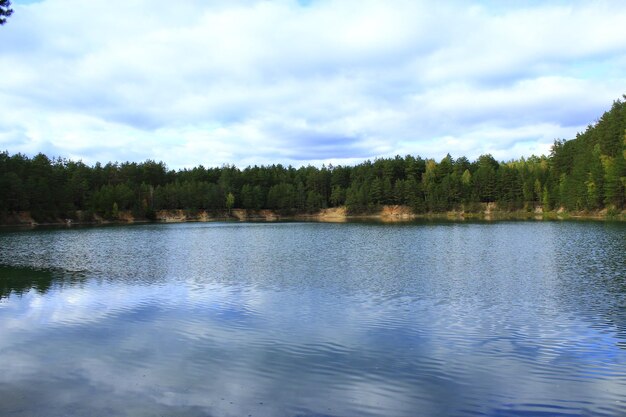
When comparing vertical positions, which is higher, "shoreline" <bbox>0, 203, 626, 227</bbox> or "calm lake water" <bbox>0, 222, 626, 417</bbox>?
"shoreline" <bbox>0, 203, 626, 227</bbox>

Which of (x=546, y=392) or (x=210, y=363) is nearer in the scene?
(x=546, y=392)

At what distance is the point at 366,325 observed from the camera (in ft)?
45.8

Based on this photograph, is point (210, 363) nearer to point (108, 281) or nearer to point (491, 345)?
point (491, 345)

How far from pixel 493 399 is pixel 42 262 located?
31.6 metres

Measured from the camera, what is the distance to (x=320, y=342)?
1227 centimetres

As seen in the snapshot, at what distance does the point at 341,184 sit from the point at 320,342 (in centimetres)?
13933

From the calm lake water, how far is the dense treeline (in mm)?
71972

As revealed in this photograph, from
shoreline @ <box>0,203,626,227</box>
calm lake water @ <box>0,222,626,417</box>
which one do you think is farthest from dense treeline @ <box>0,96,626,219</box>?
calm lake water @ <box>0,222,626,417</box>

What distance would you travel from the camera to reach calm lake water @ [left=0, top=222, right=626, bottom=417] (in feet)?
28.0

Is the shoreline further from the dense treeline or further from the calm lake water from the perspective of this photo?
the calm lake water

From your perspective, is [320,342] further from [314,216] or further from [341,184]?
[341,184]

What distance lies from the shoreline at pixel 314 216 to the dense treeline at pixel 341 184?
1.66 metres

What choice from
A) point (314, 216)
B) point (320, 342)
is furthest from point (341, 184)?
point (320, 342)

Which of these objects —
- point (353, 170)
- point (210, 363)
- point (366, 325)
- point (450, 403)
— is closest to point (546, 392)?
point (450, 403)
